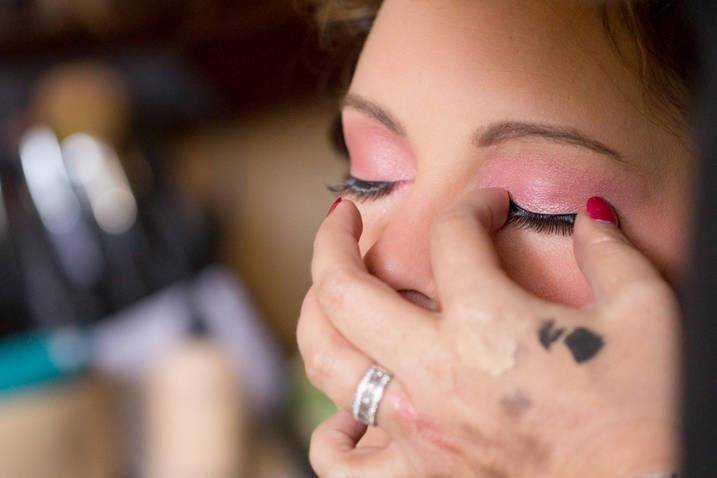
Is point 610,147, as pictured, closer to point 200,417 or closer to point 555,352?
point 555,352

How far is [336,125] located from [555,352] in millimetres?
373

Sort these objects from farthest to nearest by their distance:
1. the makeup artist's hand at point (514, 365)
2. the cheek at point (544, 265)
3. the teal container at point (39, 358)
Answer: the teal container at point (39, 358) < the cheek at point (544, 265) < the makeup artist's hand at point (514, 365)

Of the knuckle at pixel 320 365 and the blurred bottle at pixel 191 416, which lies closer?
the knuckle at pixel 320 365

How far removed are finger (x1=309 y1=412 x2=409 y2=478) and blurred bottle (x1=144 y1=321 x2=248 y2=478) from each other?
1.04m

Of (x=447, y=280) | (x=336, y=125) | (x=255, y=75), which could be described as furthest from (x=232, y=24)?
(x=447, y=280)

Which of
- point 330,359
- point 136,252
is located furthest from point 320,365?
point 136,252

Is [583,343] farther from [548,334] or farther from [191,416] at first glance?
[191,416]

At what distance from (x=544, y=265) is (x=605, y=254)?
0.21ft

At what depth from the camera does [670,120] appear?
1.83 ft

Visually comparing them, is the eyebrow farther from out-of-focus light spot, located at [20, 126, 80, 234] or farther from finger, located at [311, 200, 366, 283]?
out-of-focus light spot, located at [20, 126, 80, 234]

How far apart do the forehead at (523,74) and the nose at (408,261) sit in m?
0.06

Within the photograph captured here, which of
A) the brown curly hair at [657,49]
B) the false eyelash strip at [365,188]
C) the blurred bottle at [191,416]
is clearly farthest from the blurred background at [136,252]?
the brown curly hair at [657,49]

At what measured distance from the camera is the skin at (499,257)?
44 centimetres

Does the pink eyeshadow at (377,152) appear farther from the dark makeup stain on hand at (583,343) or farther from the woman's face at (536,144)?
the dark makeup stain on hand at (583,343)
